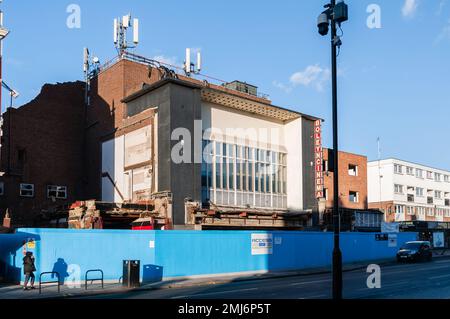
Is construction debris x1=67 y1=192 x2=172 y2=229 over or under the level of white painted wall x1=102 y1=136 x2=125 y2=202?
under

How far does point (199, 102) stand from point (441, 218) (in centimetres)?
6869

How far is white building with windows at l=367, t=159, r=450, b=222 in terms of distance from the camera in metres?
78.3

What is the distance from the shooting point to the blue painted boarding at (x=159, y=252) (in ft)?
71.6

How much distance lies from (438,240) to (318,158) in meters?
22.2

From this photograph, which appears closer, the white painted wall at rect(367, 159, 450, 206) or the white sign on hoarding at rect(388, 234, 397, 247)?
the white sign on hoarding at rect(388, 234, 397, 247)

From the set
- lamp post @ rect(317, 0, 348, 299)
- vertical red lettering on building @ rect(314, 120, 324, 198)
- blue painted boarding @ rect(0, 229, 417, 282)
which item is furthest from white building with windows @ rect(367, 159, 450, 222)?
lamp post @ rect(317, 0, 348, 299)

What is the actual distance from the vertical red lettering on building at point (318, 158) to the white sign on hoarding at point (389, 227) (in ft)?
39.6

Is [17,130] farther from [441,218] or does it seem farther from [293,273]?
[441,218]

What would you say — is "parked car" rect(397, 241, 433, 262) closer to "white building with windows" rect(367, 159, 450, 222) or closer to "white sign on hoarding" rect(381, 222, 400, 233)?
"white sign on hoarding" rect(381, 222, 400, 233)

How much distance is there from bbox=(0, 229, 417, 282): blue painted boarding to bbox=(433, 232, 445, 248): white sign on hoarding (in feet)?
88.9

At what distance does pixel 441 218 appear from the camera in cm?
8862

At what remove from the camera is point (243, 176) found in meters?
38.9

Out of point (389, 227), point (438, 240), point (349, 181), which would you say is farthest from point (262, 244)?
point (438, 240)
